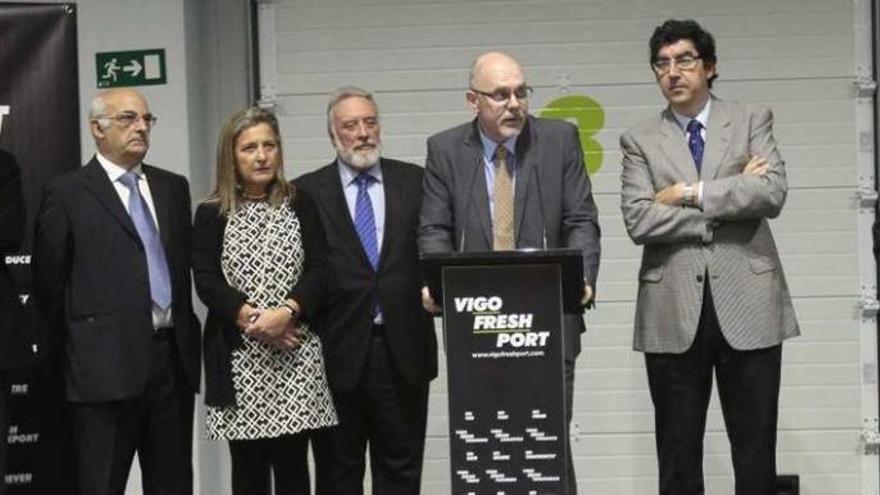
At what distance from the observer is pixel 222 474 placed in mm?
6172

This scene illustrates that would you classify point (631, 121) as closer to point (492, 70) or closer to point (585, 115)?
point (585, 115)

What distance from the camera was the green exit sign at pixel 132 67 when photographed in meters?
5.86

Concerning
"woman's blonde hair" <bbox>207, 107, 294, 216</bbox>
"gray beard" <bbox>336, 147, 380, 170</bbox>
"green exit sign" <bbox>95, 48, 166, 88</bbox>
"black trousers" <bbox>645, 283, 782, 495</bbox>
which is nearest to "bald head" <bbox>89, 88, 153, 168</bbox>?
"woman's blonde hair" <bbox>207, 107, 294, 216</bbox>

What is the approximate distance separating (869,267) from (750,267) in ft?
6.22

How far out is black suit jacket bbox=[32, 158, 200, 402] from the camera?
4.41 metres

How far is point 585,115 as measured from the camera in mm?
6109

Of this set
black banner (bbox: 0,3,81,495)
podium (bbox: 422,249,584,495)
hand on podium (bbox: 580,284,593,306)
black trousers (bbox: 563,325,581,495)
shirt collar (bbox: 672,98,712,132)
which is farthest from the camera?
black banner (bbox: 0,3,81,495)

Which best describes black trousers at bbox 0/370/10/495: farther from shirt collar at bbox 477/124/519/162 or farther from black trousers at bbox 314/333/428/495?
shirt collar at bbox 477/124/519/162

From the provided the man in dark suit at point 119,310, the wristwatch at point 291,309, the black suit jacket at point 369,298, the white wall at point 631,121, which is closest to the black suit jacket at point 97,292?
the man in dark suit at point 119,310

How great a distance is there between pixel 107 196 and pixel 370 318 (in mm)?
962

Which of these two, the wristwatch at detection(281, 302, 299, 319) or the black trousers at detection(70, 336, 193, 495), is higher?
the wristwatch at detection(281, 302, 299, 319)

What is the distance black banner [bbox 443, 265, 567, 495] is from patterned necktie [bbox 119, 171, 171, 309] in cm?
114

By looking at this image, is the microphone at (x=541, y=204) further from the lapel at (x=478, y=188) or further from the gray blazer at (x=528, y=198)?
the lapel at (x=478, y=188)

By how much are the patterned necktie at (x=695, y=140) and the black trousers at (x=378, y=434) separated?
3.90 feet
